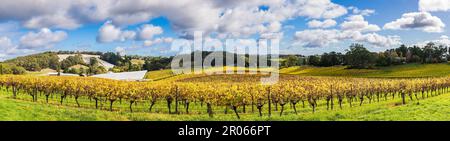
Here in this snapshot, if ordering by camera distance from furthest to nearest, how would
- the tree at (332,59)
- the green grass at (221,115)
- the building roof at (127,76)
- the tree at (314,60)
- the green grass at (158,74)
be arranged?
1. the tree at (314,60)
2. the tree at (332,59)
3. the green grass at (158,74)
4. the building roof at (127,76)
5. the green grass at (221,115)

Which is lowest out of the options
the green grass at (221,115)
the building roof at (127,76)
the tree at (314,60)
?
the green grass at (221,115)

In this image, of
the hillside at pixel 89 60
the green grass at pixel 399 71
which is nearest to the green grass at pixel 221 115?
the hillside at pixel 89 60

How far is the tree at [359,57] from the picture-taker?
1312 inches

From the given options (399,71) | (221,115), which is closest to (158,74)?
(221,115)

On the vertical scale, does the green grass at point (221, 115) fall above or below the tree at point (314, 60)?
below

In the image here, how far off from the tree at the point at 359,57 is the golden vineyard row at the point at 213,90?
1.66 m

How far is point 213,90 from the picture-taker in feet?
80.1

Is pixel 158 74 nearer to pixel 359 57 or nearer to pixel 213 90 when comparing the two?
pixel 213 90

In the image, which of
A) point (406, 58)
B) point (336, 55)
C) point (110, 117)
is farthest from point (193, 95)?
point (406, 58)

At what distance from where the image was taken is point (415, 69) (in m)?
34.4

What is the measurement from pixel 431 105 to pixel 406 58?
13637 mm

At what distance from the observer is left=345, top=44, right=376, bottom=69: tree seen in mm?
33312

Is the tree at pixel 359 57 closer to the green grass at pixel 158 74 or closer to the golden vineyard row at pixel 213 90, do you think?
the golden vineyard row at pixel 213 90
